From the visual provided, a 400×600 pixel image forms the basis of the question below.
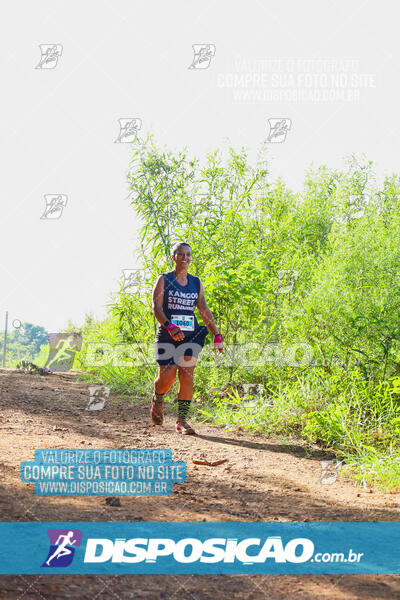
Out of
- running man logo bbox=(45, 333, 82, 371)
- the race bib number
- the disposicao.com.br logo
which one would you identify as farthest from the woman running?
running man logo bbox=(45, 333, 82, 371)

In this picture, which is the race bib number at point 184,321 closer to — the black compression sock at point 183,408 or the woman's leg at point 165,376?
the woman's leg at point 165,376

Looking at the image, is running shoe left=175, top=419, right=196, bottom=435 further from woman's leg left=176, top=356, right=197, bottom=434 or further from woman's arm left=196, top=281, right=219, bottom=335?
woman's arm left=196, top=281, right=219, bottom=335

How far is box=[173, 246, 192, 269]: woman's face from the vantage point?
5.51 metres

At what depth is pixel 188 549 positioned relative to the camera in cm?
255

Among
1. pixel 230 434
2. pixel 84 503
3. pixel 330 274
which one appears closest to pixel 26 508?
pixel 84 503

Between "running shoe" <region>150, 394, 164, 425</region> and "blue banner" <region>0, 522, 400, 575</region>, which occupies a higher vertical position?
"running shoe" <region>150, 394, 164, 425</region>

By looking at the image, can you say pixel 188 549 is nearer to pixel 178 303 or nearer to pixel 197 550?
pixel 197 550

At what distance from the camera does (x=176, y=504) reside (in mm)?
3172

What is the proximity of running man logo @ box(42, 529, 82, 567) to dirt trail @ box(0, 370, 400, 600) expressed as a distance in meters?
0.14

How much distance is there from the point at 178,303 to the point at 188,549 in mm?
3232

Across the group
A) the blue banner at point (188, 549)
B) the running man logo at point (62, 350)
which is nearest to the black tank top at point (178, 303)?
the blue banner at point (188, 549)

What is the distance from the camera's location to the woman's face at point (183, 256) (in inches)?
217

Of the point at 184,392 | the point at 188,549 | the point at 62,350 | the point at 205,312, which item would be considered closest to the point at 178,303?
the point at 205,312

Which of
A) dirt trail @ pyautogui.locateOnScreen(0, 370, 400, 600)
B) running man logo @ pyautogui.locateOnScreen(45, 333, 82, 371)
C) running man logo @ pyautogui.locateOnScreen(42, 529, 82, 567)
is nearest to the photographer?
dirt trail @ pyautogui.locateOnScreen(0, 370, 400, 600)
